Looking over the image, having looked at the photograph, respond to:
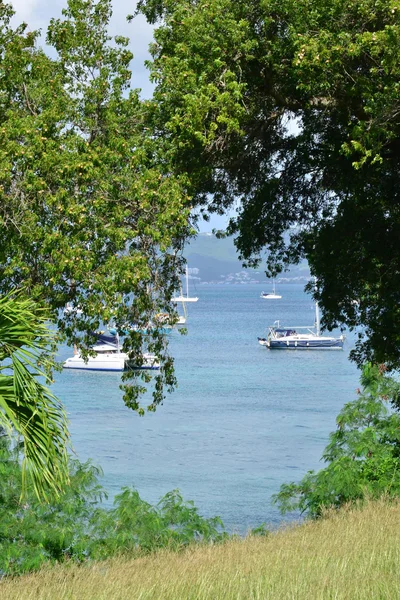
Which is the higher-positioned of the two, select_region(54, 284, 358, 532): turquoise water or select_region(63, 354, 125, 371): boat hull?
select_region(63, 354, 125, 371): boat hull

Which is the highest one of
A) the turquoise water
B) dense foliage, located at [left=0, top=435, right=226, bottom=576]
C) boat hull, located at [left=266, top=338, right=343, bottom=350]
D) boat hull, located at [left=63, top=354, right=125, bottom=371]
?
boat hull, located at [left=266, top=338, right=343, bottom=350]

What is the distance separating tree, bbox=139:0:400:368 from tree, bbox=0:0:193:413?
65 centimetres

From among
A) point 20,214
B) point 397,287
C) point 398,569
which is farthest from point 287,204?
point 398,569

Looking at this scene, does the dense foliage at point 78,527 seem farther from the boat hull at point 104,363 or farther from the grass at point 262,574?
the boat hull at point 104,363

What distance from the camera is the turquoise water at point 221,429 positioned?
32.5 metres

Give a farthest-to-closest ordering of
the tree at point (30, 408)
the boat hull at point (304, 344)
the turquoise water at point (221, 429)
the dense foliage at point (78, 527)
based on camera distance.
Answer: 1. the boat hull at point (304, 344)
2. the turquoise water at point (221, 429)
3. the dense foliage at point (78, 527)
4. the tree at point (30, 408)

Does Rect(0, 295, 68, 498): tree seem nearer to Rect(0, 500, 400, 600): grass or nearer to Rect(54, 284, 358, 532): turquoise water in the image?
Rect(0, 500, 400, 600): grass

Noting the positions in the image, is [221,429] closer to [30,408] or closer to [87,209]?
[87,209]

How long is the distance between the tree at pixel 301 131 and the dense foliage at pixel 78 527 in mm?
4279

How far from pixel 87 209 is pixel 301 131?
4.50 m

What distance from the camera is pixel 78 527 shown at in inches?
575

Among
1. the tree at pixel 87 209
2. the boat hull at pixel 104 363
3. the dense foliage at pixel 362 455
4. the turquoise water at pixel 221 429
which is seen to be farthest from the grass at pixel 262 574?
the boat hull at pixel 104 363

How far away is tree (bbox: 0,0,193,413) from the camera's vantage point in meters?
10.9

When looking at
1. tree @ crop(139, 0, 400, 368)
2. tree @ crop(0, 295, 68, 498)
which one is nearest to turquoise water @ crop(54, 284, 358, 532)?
tree @ crop(139, 0, 400, 368)
